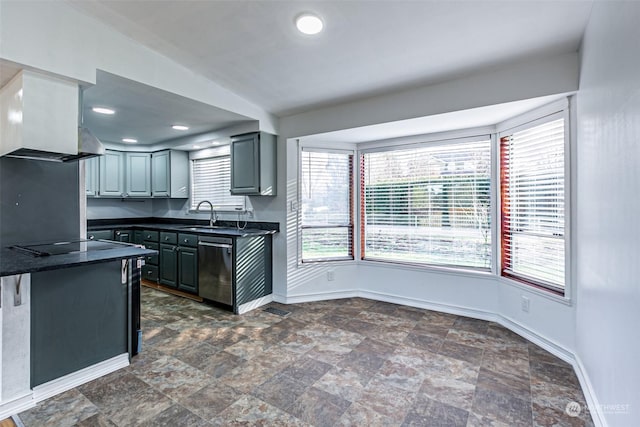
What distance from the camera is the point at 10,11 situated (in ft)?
6.15

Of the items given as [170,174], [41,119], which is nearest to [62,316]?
[41,119]

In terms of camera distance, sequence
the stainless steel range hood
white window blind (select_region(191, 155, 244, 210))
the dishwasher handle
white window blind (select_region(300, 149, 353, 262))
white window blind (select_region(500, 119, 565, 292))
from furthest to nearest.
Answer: white window blind (select_region(191, 155, 244, 210)) < white window blind (select_region(300, 149, 353, 262)) < the dishwasher handle < white window blind (select_region(500, 119, 565, 292)) < the stainless steel range hood

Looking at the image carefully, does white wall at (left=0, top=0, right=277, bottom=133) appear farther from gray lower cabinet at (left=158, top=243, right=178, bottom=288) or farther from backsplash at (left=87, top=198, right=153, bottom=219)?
backsplash at (left=87, top=198, right=153, bottom=219)

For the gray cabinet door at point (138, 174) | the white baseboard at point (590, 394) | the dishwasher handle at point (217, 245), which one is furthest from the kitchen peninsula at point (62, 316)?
the gray cabinet door at point (138, 174)

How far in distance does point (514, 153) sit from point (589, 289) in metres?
1.51

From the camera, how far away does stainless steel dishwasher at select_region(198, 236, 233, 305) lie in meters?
3.56

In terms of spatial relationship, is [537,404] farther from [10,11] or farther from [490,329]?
[10,11]

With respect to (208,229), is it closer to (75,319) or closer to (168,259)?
(168,259)

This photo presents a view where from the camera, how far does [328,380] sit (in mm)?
2184

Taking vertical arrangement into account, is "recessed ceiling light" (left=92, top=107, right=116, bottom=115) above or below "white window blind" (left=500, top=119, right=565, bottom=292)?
above

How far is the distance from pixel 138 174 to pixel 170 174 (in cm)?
72

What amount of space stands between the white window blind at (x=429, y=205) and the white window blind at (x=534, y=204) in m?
0.20

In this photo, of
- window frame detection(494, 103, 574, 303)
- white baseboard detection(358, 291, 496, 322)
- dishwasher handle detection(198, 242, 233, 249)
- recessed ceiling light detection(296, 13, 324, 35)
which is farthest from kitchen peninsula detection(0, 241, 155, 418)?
window frame detection(494, 103, 574, 303)

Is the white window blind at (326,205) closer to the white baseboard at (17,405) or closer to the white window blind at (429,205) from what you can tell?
the white window blind at (429,205)
